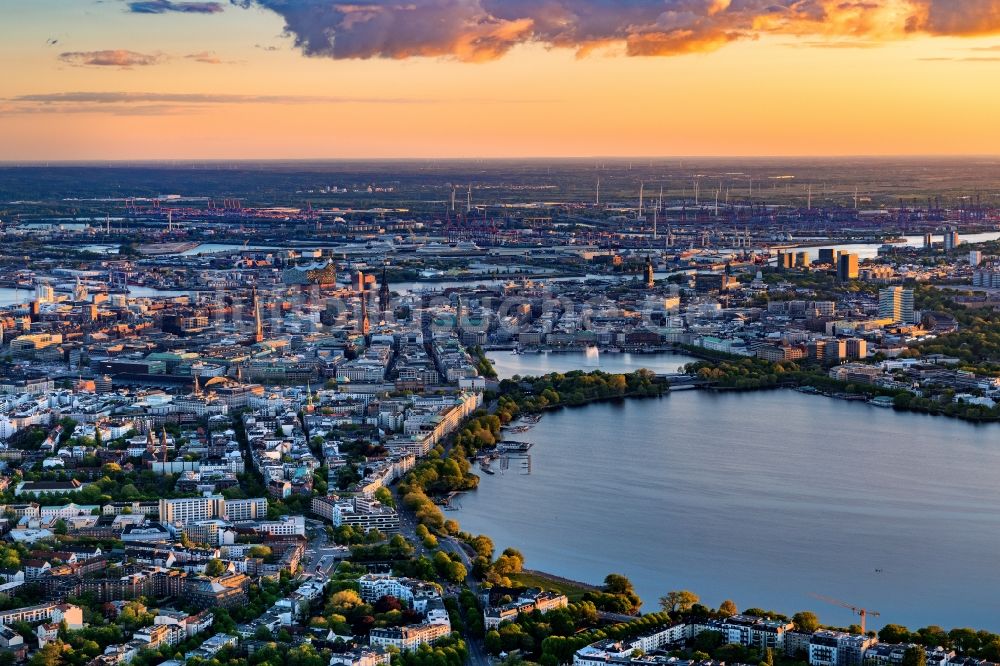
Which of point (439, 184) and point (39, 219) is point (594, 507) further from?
point (439, 184)

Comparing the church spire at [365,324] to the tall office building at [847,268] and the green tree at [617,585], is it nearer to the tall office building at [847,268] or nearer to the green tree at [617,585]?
the tall office building at [847,268]

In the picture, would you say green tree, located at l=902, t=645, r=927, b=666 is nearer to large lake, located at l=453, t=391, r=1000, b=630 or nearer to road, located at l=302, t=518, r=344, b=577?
large lake, located at l=453, t=391, r=1000, b=630

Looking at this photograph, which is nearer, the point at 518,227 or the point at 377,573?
the point at 377,573

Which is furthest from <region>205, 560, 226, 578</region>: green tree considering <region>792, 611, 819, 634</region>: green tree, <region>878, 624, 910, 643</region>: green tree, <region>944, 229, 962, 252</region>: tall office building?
<region>944, 229, 962, 252</region>: tall office building

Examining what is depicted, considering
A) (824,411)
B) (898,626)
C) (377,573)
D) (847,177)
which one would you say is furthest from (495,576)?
(847,177)

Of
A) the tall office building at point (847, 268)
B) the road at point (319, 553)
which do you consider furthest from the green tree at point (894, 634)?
the tall office building at point (847, 268)

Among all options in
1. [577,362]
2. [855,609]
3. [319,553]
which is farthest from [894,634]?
[577,362]
